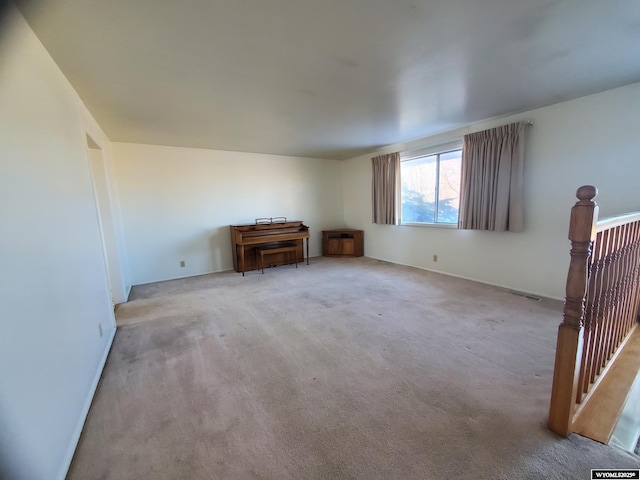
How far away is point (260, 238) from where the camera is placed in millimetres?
4734

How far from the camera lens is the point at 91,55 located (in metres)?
1.78

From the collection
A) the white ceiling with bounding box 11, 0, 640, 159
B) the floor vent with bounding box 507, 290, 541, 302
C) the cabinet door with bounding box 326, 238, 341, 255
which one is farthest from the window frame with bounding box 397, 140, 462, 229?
the cabinet door with bounding box 326, 238, 341, 255

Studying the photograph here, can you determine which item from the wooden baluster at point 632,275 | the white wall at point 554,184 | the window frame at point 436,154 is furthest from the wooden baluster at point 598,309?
the window frame at point 436,154

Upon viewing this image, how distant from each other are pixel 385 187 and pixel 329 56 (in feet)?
11.4

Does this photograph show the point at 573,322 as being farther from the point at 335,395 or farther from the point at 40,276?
the point at 40,276

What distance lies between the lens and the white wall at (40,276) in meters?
1.01

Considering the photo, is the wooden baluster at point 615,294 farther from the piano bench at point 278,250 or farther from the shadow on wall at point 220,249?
the shadow on wall at point 220,249

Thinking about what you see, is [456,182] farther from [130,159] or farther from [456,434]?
[130,159]

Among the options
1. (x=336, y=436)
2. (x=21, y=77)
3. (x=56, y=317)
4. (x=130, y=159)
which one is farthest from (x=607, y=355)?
(x=130, y=159)

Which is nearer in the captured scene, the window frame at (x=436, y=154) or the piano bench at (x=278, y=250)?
the window frame at (x=436, y=154)

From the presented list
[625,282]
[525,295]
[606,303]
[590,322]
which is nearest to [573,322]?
[590,322]

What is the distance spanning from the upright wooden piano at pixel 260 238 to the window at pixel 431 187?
2.08 m

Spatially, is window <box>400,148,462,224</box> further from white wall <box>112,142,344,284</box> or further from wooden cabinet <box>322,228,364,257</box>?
white wall <box>112,142,344,284</box>

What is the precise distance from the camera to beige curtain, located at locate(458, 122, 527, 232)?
10.8 feet
